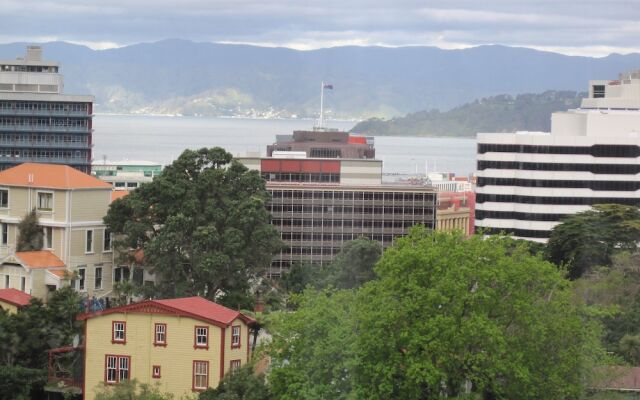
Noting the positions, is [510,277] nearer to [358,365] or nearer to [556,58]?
[358,365]

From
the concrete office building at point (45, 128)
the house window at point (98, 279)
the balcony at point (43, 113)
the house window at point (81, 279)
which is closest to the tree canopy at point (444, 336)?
the house window at point (81, 279)

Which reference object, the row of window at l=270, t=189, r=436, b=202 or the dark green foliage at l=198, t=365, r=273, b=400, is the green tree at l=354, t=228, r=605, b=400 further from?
the row of window at l=270, t=189, r=436, b=202

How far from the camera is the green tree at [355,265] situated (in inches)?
1506

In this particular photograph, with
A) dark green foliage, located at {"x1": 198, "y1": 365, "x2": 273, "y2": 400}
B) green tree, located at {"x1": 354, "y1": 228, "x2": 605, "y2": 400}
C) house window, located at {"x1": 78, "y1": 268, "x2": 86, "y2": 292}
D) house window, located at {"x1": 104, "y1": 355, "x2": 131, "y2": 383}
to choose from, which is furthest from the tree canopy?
house window, located at {"x1": 78, "y1": 268, "x2": 86, "y2": 292}

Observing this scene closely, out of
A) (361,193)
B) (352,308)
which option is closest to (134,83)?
(361,193)

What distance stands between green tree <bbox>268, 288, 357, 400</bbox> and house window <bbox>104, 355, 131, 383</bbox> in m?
3.88

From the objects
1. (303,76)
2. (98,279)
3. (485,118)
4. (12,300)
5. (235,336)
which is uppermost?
(303,76)

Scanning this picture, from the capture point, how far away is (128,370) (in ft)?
92.7

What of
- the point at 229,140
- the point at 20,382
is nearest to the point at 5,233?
the point at 20,382

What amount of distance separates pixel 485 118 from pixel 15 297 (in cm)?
8980

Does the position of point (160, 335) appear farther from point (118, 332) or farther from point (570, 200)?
point (570, 200)

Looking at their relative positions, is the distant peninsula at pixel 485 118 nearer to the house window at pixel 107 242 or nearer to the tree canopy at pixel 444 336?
the house window at pixel 107 242

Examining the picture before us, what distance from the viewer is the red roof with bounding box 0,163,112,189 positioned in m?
37.8

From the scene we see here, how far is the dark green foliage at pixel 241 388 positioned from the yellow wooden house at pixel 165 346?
1472 mm
